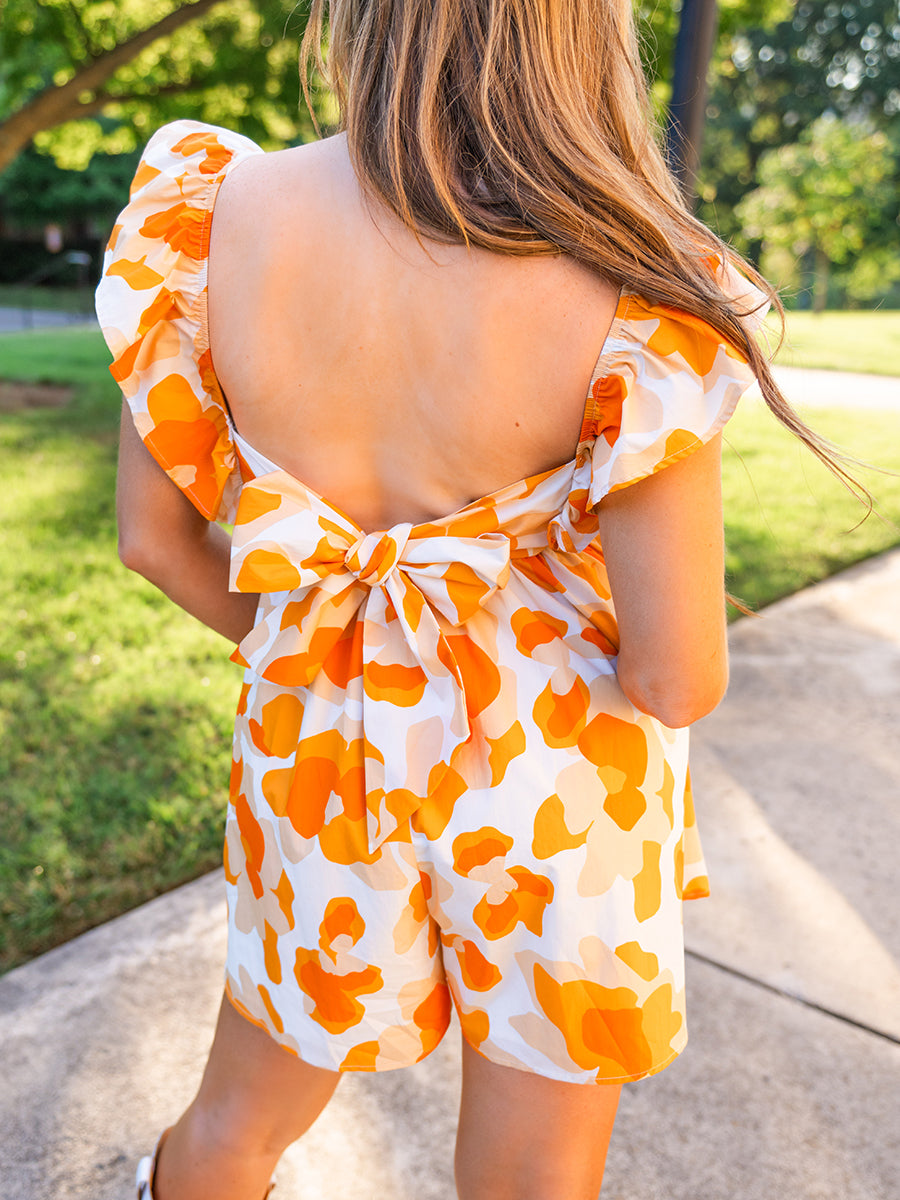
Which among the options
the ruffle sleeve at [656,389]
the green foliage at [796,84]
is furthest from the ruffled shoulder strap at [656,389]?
the green foliage at [796,84]

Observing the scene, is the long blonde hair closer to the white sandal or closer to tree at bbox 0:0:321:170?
the white sandal

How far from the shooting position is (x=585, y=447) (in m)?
1.09

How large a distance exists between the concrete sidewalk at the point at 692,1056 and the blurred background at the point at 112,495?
0.29m

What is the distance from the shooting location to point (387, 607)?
123 cm

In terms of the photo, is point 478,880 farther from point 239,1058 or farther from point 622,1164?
point 622,1164

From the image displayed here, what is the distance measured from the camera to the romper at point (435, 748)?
1.16 metres

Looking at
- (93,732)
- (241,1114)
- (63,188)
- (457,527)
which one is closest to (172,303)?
(457,527)

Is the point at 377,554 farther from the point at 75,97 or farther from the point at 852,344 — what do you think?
the point at 852,344

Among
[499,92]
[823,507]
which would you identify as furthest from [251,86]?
[499,92]

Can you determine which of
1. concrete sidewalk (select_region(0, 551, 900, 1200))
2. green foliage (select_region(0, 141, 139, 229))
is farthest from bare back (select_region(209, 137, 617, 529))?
green foliage (select_region(0, 141, 139, 229))

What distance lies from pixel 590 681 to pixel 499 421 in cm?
33

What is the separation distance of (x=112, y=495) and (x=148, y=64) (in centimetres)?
527

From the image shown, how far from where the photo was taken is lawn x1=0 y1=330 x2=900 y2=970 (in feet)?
9.06

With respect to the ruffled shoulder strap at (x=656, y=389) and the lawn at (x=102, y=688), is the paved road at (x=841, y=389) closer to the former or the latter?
the lawn at (x=102, y=688)
